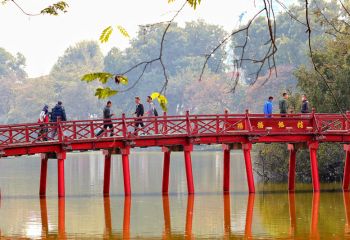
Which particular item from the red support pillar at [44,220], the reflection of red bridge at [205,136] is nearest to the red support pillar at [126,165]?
the reflection of red bridge at [205,136]

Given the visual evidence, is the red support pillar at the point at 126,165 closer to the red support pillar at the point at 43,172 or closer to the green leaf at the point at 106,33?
the red support pillar at the point at 43,172

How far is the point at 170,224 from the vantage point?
90.8ft

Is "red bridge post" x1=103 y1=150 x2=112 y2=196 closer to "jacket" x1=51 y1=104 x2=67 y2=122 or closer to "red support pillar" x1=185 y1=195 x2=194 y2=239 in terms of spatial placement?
"jacket" x1=51 y1=104 x2=67 y2=122

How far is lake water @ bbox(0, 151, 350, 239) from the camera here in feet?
82.7

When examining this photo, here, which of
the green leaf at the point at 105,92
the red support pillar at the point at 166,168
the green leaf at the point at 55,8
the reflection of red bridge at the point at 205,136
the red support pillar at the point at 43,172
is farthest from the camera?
the red support pillar at the point at 166,168

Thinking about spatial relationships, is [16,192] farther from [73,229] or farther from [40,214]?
[73,229]

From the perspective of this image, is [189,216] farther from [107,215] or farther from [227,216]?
[107,215]

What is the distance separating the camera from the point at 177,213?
31234 millimetres

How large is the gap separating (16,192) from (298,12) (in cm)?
6443

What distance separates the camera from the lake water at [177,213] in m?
25.2

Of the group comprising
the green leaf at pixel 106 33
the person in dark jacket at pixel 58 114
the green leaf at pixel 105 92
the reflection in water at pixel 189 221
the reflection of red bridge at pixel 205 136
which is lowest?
the reflection in water at pixel 189 221

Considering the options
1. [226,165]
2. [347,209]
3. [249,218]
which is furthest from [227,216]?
[226,165]

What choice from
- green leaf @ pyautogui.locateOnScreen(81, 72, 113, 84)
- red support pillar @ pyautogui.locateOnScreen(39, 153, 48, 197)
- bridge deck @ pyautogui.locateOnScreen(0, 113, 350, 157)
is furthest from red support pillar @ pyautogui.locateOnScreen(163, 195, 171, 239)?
green leaf @ pyautogui.locateOnScreen(81, 72, 113, 84)

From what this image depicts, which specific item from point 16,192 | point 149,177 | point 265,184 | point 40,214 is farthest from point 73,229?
point 149,177
